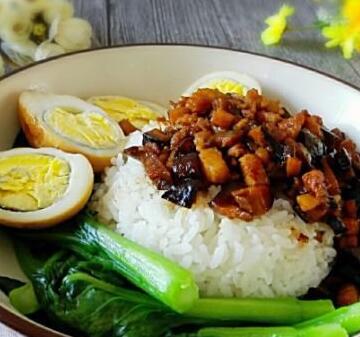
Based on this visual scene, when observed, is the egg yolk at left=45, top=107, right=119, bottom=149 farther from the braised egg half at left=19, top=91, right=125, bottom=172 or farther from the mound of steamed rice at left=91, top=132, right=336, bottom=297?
the mound of steamed rice at left=91, top=132, right=336, bottom=297

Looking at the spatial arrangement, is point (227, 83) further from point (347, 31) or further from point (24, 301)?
point (24, 301)

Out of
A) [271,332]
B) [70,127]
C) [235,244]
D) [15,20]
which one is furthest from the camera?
[15,20]

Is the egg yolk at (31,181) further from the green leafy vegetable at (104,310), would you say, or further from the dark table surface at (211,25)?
the dark table surface at (211,25)

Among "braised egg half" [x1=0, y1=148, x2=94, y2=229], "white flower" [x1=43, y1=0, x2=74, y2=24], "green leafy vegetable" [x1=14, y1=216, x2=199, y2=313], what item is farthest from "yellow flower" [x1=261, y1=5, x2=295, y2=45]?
"green leafy vegetable" [x1=14, y1=216, x2=199, y2=313]

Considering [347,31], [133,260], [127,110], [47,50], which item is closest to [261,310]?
[133,260]

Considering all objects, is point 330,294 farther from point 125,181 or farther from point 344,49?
point 344,49

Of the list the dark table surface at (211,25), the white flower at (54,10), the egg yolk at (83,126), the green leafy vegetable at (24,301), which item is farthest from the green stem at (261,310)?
the white flower at (54,10)

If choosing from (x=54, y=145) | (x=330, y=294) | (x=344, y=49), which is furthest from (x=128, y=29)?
(x=330, y=294)

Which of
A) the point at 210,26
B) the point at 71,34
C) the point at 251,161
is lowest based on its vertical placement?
the point at 210,26
